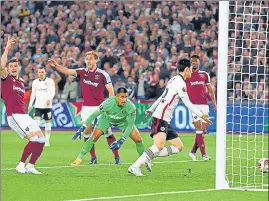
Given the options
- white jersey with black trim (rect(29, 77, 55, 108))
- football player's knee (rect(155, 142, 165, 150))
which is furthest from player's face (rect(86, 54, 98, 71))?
white jersey with black trim (rect(29, 77, 55, 108))

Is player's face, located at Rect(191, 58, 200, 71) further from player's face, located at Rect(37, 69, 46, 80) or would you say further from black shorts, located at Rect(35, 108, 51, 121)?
black shorts, located at Rect(35, 108, 51, 121)

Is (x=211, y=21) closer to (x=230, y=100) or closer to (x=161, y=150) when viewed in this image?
(x=230, y=100)

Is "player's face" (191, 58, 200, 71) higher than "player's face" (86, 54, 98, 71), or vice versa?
"player's face" (86, 54, 98, 71)

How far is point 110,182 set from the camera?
43.0 feet

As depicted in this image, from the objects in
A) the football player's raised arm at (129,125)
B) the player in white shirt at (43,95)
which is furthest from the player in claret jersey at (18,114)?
the player in white shirt at (43,95)

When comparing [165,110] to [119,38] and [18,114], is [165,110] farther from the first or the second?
[119,38]

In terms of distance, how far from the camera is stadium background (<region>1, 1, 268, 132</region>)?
2775 centimetres

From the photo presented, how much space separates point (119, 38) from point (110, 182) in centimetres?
1751

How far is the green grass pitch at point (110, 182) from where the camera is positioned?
11.5 metres

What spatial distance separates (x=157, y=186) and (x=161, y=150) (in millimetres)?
1392

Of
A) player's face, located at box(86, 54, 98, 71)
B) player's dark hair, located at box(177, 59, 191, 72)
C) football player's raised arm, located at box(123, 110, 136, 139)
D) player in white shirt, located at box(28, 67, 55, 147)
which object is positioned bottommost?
player in white shirt, located at box(28, 67, 55, 147)

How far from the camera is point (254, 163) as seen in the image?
1630 cm

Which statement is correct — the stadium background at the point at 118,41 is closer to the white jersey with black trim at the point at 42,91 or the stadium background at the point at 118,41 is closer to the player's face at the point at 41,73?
the white jersey with black trim at the point at 42,91

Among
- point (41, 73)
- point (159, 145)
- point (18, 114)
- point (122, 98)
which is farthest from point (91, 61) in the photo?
point (41, 73)
